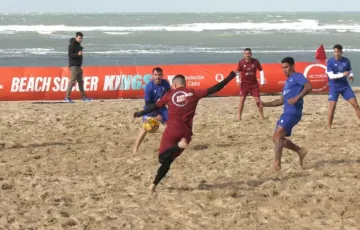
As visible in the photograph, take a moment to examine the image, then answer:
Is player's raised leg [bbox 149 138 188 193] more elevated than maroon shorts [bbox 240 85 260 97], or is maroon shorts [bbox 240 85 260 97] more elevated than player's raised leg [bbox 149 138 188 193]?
maroon shorts [bbox 240 85 260 97]

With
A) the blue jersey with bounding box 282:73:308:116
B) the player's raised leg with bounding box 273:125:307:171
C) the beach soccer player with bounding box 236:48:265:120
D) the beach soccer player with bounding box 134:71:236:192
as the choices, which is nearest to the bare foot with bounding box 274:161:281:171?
the player's raised leg with bounding box 273:125:307:171

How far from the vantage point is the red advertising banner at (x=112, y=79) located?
1703 cm

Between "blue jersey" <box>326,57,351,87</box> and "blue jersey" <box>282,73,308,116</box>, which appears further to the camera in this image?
"blue jersey" <box>326,57,351,87</box>

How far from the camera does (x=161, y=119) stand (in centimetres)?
945

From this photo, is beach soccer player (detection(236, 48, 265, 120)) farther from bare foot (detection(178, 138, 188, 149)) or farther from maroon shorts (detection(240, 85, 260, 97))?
bare foot (detection(178, 138, 188, 149))

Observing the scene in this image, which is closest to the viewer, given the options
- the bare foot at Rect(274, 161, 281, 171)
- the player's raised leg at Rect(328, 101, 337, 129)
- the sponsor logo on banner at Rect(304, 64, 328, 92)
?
the bare foot at Rect(274, 161, 281, 171)

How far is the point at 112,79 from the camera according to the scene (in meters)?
17.5

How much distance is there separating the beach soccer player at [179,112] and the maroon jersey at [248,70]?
5.24 metres

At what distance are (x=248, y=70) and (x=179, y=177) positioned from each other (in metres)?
4.75

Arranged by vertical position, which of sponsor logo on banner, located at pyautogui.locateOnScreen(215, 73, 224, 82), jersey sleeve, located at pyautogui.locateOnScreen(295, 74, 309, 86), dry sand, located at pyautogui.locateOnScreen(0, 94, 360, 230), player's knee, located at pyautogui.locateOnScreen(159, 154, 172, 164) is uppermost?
jersey sleeve, located at pyautogui.locateOnScreen(295, 74, 309, 86)

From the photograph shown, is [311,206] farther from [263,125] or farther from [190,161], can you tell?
[263,125]

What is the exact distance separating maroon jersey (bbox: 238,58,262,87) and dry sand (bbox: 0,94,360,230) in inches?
31.5

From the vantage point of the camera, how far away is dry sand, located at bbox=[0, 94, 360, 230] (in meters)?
6.77

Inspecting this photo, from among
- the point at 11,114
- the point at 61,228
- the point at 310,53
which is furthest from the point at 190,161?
the point at 310,53
